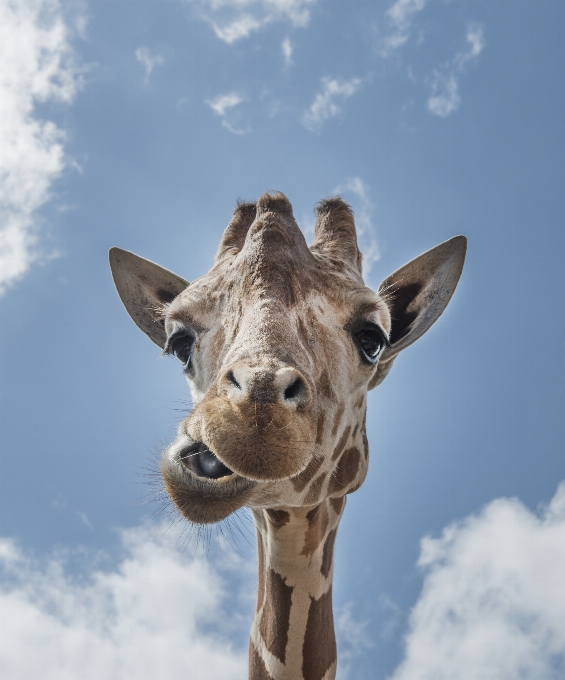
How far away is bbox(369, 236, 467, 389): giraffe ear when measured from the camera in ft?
19.2

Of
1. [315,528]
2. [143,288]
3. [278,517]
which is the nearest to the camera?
[278,517]

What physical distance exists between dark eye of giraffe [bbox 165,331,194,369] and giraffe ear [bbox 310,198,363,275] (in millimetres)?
1611

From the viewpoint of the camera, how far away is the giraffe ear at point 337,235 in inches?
216

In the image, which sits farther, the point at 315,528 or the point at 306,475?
the point at 315,528

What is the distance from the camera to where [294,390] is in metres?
3.16

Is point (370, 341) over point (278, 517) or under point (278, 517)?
over

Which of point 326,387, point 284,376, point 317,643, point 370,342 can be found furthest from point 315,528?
point 284,376

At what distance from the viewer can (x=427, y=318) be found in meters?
5.80

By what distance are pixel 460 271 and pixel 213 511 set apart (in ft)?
13.0

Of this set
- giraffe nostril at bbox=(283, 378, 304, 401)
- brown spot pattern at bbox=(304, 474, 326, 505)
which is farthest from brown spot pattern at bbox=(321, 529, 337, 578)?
giraffe nostril at bbox=(283, 378, 304, 401)

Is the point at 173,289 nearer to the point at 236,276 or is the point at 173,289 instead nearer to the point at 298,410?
the point at 236,276

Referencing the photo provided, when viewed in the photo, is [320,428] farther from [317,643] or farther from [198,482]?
[317,643]

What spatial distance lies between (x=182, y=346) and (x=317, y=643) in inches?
125

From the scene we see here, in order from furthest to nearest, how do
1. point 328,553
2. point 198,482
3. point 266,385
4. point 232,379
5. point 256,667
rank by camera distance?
1. point 328,553
2. point 256,667
3. point 198,482
4. point 232,379
5. point 266,385
